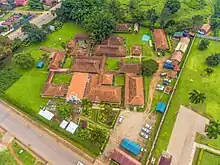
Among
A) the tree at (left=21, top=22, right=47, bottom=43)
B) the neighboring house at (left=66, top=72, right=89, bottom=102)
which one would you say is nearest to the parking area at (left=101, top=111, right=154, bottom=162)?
the neighboring house at (left=66, top=72, right=89, bottom=102)

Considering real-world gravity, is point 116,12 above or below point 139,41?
above

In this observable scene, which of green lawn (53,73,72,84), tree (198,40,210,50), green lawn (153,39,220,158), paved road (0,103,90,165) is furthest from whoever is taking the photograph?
tree (198,40,210,50)

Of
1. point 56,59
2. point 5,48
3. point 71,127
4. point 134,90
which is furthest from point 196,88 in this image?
point 5,48

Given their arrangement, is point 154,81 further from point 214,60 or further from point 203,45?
point 203,45

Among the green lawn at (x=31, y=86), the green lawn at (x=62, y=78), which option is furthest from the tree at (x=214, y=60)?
the green lawn at (x=31, y=86)

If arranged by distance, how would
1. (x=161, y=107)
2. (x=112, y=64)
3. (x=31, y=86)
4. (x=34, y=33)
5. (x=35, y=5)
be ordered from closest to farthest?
(x=161, y=107) < (x=31, y=86) < (x=112, y=64) < (x=34, y=33) < (x=35, y=5)

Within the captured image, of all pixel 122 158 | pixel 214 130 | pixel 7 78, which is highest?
pixel 214 130

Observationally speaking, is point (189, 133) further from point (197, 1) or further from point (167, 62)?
point (197, 1)

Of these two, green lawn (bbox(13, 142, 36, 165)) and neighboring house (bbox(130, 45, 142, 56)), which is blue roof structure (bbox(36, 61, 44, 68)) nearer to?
green lawn (bbox(13, 142, 36, 165))

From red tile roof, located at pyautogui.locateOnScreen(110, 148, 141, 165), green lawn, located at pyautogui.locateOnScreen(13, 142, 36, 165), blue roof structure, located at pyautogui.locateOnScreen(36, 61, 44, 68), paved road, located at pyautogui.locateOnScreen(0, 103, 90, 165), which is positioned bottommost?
green lawn, located at pyautogui.locateOnScreen(13, 142, 36, 165)
